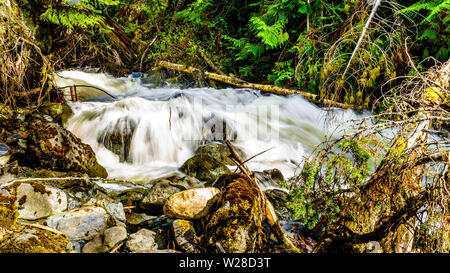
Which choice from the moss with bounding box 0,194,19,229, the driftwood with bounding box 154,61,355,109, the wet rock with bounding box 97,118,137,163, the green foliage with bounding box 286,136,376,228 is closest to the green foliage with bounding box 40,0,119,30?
the wet rock with bounding box 97,118,137,163

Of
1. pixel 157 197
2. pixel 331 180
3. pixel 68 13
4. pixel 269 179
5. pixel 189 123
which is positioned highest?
pixel 68 13

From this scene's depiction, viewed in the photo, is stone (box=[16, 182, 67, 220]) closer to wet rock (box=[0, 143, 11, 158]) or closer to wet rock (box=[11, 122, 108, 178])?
wet rock (box=[11, 122, 108, 178])

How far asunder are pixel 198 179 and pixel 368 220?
311cm

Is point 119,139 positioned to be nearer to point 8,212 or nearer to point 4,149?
point 4,149

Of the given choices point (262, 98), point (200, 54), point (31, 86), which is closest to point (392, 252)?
point (262, 98)

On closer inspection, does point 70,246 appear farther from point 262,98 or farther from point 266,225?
point 262,98

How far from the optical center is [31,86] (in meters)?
5.21

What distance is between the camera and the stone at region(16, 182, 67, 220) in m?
2.60

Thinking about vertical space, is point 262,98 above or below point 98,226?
above

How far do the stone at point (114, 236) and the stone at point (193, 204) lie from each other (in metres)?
0.62

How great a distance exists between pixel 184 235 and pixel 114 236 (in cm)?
74

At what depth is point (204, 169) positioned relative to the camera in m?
4.79

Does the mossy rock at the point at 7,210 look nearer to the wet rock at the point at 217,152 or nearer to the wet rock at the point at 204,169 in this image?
the wet rock at the point at 204,169

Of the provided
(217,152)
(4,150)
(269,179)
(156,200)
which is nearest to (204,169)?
(217,152)
